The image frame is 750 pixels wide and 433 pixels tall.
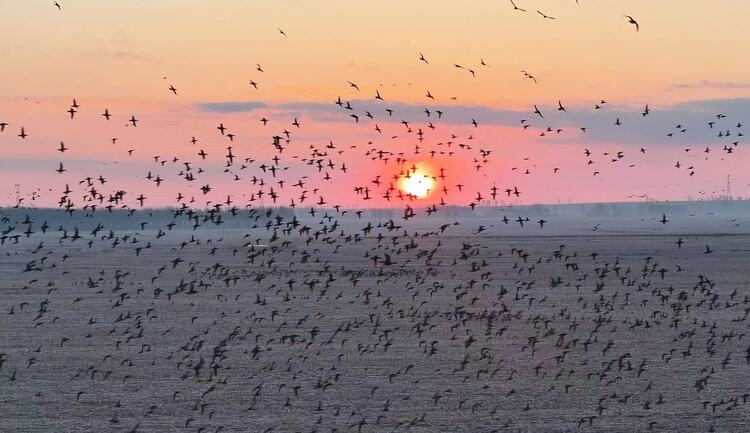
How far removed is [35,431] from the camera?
2597 centimetres

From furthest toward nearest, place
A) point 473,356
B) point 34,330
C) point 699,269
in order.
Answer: point 699,269 → point 34,330 → point 473,356

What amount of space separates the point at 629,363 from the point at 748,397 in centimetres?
611

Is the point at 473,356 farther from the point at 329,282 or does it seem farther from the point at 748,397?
the point at 329,282

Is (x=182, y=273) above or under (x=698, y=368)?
above

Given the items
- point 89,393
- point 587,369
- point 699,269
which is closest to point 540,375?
point 587,369

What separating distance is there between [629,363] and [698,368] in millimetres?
2215

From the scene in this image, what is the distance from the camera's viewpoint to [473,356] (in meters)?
37.3

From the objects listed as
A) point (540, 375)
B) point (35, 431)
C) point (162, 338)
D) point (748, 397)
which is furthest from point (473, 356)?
point (35, 431)

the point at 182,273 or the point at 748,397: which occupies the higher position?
the point at 182,273

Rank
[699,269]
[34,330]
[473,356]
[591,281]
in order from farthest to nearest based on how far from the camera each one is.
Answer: [699,269] < [591,281] < [34,330] < [473,356]

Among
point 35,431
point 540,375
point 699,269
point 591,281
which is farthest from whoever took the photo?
point 699,269

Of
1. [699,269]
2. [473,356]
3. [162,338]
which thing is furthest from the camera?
[699,269]

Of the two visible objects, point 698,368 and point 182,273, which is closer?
point 698,368

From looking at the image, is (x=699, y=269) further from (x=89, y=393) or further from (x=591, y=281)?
(x=89, y=393)
